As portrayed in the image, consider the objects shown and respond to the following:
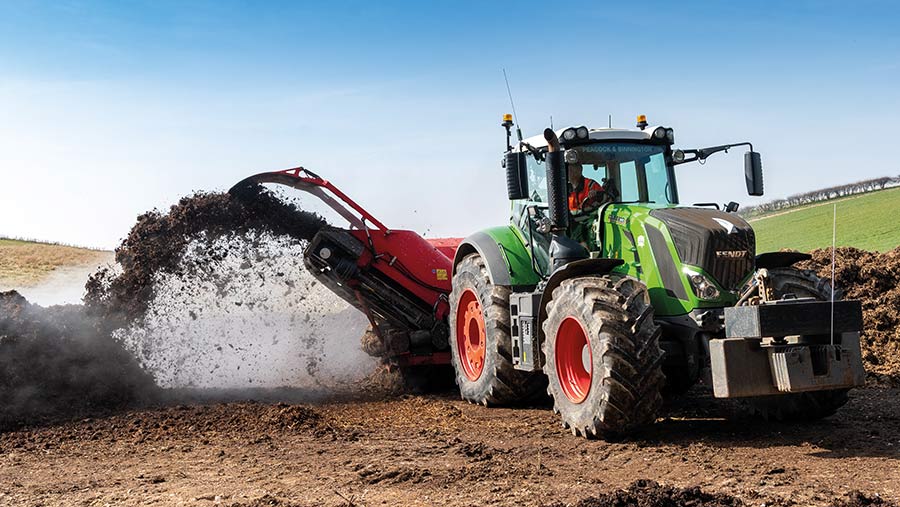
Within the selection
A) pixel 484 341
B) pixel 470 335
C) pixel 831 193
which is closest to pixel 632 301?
pixel 484 341

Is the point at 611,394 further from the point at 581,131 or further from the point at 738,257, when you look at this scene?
the point at 581,131

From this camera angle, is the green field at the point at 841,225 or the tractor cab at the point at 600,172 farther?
the green field at the point at 841,225

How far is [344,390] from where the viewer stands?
11.3m

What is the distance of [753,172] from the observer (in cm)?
823

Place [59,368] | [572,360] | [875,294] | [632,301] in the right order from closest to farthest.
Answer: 1. [632,301]
2. [572,360]
3. [59,368]
4. [875,294]

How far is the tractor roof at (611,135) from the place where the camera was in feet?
29.0

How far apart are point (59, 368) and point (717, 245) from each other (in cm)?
712

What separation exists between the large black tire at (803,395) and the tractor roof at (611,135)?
209 cm

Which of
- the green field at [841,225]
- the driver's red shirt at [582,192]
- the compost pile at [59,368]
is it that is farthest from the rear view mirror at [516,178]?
the green field at [841,225]

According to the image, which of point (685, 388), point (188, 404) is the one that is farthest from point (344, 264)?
point (685, 388)

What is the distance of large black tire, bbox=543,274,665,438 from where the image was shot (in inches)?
267

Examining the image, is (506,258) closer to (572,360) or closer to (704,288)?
(572,360)

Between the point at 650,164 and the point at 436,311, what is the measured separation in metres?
3.38

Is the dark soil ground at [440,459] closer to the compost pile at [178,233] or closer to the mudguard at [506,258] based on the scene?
the mudguard at [506,258]
